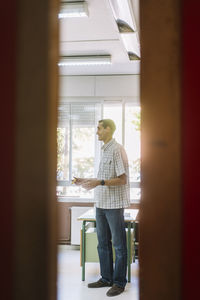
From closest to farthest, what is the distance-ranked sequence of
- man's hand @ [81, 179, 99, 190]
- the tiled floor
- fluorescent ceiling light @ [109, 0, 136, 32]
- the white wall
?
fluorescent ceiling light @ [109, 0, 136, 32], man's hand @ [81, 179, 99, 190], the tiled floor, the white wall

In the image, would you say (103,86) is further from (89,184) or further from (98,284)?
(98,284)

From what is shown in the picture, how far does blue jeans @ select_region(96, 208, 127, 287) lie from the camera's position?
3.20m

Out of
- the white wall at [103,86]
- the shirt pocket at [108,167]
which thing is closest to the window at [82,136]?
the white wall at [103,86]

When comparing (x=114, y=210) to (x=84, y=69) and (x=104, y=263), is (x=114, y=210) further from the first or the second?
(x=84, y=69)

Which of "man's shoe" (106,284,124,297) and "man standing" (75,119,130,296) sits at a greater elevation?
"man standing" (75,119,130,296)

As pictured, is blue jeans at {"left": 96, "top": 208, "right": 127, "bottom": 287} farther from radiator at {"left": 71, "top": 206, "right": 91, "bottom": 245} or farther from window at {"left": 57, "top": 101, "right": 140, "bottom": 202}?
window at {"left": 57, "top": 101, "right": 140, "bottom": 202}

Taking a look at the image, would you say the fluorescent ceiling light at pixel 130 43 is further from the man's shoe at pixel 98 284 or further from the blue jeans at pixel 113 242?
the man's shoe at pixel 98 284

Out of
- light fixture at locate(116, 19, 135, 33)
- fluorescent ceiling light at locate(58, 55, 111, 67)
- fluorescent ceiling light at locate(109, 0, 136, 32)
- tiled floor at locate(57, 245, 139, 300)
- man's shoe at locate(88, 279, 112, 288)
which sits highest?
fluorescent ceiling light at locate(58, 55, 111, 67)
